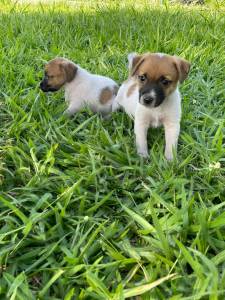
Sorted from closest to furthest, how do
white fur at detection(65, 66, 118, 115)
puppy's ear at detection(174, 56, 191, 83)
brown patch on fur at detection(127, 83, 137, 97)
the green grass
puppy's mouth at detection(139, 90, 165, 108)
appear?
the green grass → puppy's mouth at detection(139, 90, 165, 108) → puppy's ear at detection(174, 56, 191, 83) → brown patch on fur at detection(127, 83, 137, 97) → white fur at detection(65, 66, 118, 115)

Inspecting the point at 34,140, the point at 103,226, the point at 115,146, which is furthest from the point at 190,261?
the point at 34,140

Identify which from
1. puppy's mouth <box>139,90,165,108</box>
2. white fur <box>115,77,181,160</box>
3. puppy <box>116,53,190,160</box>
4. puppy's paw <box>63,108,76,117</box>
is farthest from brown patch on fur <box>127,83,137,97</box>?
puppy's mouth <box>139,90,165,108</box>

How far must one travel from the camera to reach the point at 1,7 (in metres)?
8.32

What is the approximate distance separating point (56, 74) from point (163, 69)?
1.30m

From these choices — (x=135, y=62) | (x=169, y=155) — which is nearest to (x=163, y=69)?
(x=135, y=62)

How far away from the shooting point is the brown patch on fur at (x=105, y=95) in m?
4.48

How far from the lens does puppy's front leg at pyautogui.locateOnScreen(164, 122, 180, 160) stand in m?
3.72

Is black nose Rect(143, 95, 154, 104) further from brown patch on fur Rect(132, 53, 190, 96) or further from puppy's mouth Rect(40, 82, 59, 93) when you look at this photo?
puppy's mouth Rect(40, 82, 59, 93)

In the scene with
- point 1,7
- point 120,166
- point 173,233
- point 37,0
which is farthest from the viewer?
point 37,0

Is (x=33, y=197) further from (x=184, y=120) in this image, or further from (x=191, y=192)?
(x=184, y=120)

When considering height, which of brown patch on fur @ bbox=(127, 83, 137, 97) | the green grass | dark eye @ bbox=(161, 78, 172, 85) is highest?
dark eye @ bbox=(161, 78, 172, 85)

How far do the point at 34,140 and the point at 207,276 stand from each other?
6.46 ft

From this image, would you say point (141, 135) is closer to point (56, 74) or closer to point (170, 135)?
point (170, 135)

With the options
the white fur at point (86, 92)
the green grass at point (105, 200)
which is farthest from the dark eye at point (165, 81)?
the white fur at point (86, 92)
